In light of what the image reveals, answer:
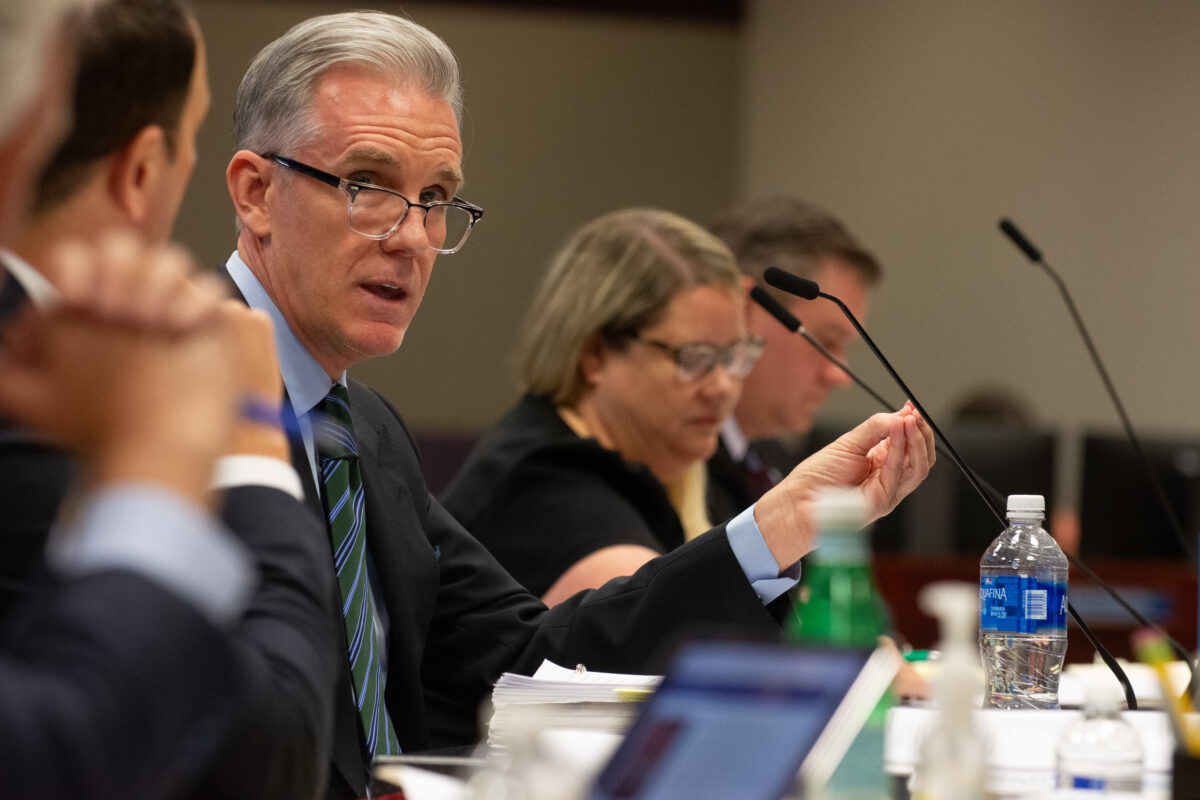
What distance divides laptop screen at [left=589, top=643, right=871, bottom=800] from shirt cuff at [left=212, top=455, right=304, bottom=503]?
12.1 inches

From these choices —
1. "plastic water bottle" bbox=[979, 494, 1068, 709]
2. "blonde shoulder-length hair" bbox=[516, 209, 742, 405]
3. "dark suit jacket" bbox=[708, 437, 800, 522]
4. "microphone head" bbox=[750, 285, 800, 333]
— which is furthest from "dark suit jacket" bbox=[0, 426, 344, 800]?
"dark suit jacket" bbox=[708, 437, 800, 522]

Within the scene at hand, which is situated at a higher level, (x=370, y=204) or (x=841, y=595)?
(x=370, y=204)

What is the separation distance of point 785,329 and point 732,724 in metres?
2.21

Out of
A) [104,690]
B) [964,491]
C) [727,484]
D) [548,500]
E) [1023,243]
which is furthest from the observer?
[964,491]

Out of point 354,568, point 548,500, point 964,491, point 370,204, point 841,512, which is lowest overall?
point 964,491

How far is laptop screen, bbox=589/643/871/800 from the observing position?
0.83 m

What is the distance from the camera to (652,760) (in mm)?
847

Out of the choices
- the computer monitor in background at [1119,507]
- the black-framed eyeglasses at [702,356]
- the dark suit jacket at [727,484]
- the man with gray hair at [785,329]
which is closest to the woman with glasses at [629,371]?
the black-framed eyeglasses at [702,356]

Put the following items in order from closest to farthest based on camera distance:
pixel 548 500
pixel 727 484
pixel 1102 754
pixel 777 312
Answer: pixel 1102 754
pixel 777 312
pixel 548 500
pixel 727 484

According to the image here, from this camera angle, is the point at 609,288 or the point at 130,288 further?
the point at 609,288

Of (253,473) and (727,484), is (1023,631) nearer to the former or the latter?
(253,473)

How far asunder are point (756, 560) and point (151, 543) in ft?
3.13

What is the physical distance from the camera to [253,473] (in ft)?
3.20

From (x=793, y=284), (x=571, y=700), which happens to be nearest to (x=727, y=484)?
(x=793, y=284)
